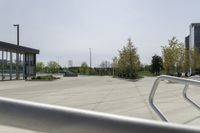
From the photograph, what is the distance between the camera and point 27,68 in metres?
63.2

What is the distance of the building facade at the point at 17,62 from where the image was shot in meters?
53.9

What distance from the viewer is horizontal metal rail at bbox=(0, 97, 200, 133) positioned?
139 centimetres

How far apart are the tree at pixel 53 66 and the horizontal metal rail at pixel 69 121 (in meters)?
129

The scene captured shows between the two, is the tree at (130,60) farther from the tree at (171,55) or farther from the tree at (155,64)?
the tree at (155,64)

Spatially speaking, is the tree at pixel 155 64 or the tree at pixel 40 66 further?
the tree at pixel 40 66

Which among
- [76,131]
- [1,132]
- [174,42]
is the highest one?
[174,42]

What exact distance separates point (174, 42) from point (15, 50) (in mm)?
21775

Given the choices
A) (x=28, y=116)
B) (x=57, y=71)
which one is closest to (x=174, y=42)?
(x=28, y=116)

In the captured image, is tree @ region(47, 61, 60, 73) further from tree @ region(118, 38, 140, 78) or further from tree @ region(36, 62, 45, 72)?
tree @ region(118, 38, 140, 78)

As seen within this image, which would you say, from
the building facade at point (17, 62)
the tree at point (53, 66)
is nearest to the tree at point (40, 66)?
the tree at point (53, 66)

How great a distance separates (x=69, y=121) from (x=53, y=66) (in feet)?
436

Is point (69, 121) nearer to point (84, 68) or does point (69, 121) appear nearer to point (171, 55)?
point (171, 55)

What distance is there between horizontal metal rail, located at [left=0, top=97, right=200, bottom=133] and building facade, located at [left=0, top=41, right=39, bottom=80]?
168 ft

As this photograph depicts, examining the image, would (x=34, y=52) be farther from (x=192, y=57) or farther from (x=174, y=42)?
(x=192, y=57)
